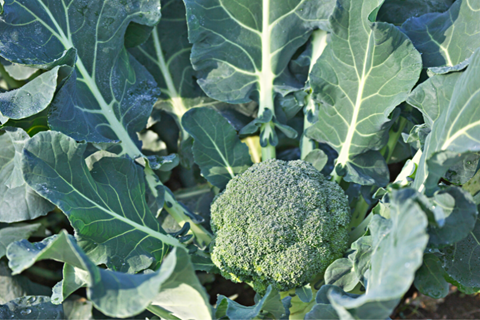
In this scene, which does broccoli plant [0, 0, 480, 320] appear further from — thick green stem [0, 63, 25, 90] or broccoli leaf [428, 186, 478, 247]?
thick green stem [0, 63, 25, 90]

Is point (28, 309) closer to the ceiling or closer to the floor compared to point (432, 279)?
closer to the floor

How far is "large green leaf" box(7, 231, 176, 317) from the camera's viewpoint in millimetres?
964

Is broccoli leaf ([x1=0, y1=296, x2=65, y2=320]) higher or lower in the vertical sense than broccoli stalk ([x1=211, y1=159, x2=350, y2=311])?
lower

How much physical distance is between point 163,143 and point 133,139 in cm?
40

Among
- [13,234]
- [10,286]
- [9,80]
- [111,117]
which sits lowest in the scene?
[10,286]

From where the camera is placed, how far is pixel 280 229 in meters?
1.48

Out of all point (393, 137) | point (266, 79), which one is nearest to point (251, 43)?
point (266, 79)

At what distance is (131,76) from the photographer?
5.94 ft

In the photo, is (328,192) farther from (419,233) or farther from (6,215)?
(6,215)

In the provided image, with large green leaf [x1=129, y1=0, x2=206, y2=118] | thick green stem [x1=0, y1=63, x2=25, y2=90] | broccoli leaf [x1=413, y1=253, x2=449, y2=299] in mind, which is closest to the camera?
broccoli leaf [x1=413, y1=253, x2=449, y2=299]

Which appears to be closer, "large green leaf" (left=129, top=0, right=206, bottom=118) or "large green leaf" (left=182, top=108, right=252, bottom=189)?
"large green leaf" (left=182, top=108, right=252, bottom=189)

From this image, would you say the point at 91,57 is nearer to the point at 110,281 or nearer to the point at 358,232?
the point at 110,281

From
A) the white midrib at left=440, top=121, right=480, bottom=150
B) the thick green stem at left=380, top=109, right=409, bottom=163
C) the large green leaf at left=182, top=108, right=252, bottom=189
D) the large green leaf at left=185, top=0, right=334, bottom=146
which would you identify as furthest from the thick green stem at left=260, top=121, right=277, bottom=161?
the white midrib at left=440, top=121, right=480, bottom=150

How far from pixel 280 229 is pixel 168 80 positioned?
3.42 ft
